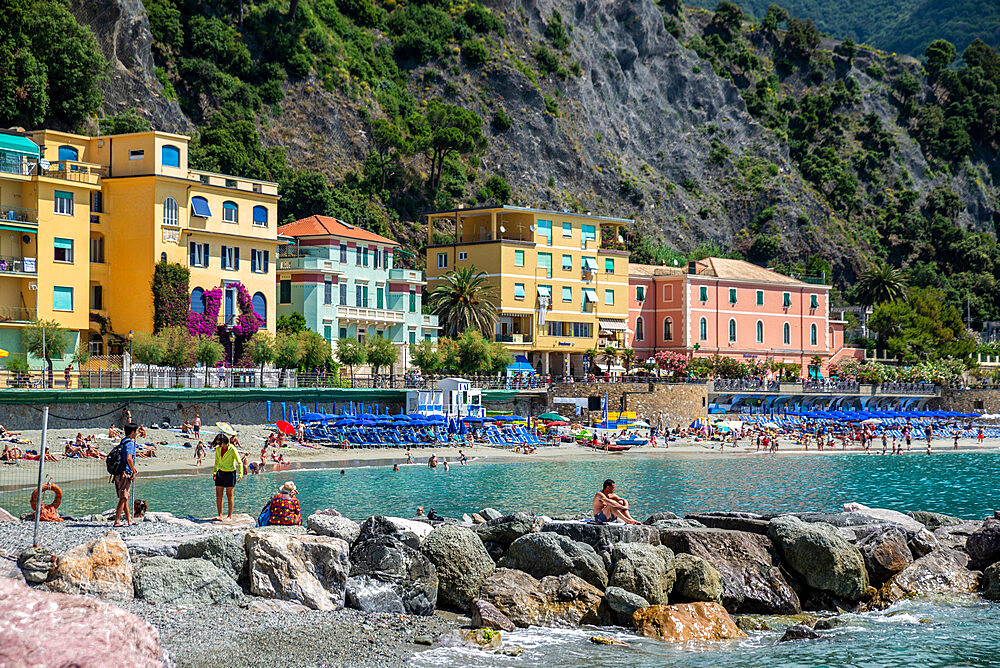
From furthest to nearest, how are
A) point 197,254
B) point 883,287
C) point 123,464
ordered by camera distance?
point 883,287 → point 197,254 → point 123,464

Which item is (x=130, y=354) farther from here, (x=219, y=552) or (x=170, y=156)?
(x=219, y=552)

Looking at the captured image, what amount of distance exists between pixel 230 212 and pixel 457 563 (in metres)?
43.0

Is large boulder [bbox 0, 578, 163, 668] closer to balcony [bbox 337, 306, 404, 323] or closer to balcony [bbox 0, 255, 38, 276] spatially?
balcony [bbox 0, 255, 38, 276]

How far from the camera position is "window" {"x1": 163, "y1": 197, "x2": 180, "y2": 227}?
52.5m

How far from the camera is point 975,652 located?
52.1ft

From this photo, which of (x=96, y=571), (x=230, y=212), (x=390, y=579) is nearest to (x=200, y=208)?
(x=230, y=212)

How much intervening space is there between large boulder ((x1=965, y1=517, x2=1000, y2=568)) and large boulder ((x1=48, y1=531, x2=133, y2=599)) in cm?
1521

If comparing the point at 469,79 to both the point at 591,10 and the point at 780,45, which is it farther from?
the point at 780,45

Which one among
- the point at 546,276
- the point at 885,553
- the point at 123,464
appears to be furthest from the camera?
the point at 546,276

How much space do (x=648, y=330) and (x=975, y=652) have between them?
6670 centimetres

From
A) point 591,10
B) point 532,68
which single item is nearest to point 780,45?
point 591,10

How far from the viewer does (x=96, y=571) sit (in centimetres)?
1438

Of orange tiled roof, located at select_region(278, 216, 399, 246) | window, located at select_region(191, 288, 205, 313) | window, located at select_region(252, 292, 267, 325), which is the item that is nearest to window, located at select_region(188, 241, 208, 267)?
window, located at select_region(191, 288, 205, 313)

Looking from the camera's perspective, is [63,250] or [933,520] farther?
[63,250]
